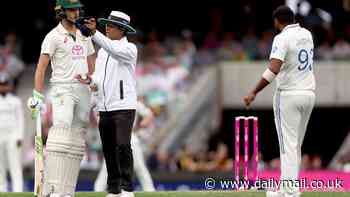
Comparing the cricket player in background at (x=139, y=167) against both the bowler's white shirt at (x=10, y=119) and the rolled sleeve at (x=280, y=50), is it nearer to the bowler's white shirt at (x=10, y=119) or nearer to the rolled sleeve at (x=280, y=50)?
the bowler's white shirt at (x=10, y=119)

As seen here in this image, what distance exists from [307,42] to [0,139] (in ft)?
23.3

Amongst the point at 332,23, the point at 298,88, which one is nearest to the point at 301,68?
the point at 298,88

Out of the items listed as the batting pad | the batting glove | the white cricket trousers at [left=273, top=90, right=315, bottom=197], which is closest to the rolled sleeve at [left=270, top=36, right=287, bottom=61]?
the white cricket trousers at [left=273, top=90, right=315, bottom=197]

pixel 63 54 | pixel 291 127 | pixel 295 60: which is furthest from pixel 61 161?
pixel 295 60

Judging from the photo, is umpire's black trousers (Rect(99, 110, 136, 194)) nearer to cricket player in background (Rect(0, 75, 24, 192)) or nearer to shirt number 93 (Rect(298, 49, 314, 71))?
shirt number 93 (Rect(298, 49, 314, 71))

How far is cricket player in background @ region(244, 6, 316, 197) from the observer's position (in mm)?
13492

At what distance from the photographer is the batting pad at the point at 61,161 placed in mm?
13391

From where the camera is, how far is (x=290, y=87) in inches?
536

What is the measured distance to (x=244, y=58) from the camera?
26172 mm

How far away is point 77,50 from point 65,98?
0.54 metres

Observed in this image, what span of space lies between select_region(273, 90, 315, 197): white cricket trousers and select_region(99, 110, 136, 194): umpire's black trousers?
1.62 metres

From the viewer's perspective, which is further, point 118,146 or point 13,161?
point 13,161

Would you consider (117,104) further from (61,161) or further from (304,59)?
(304,59)

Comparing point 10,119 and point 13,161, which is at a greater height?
point 10,119
